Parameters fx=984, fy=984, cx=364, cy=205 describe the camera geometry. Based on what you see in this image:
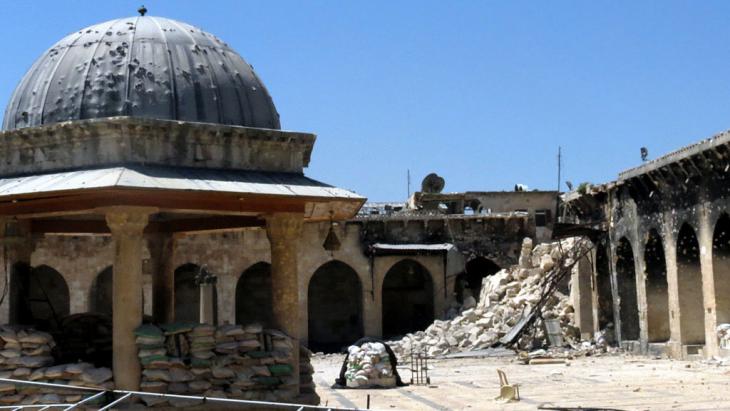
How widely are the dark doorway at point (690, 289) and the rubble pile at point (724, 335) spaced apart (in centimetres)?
231

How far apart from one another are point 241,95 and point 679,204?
15.6 metres

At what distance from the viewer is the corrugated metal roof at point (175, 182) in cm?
1066

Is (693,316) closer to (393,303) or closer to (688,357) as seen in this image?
(688,357)

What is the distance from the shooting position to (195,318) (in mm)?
36375

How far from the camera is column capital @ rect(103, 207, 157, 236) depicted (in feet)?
35.6

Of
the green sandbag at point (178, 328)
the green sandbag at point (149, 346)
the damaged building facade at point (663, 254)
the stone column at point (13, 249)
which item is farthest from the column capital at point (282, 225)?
→ the damaged building facade at point (663, 254)

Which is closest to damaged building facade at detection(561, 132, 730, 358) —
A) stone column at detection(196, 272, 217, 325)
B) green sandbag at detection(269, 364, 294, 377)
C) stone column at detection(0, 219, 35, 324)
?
stone column at detection(196, 272, 217, 325)

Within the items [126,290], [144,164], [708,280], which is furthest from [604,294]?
[126,290]

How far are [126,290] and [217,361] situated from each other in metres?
1.31

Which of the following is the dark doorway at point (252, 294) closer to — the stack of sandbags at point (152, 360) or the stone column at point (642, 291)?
the stone column at point (642, 291)

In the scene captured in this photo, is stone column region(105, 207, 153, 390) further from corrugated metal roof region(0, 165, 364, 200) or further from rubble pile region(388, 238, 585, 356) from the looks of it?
rubble pile region(388, 238, 585, 356)

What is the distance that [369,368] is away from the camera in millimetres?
17766

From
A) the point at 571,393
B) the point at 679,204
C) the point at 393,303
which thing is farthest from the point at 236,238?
the point at 571,393

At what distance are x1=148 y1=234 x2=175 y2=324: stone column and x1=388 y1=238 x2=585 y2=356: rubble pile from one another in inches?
630
